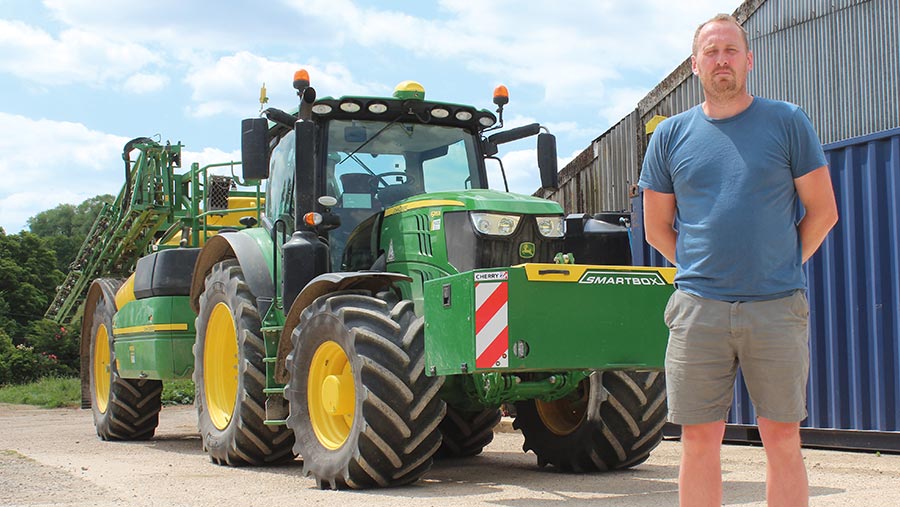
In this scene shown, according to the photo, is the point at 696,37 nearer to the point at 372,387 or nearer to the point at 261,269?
the point at 372,387

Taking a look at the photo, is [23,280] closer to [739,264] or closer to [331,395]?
[331,395]

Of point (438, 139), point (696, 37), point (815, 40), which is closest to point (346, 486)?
point (438, 139)

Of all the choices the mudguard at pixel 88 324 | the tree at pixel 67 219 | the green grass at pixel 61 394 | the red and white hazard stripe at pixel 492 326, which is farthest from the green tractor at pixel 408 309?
the tree at pixel 67 219

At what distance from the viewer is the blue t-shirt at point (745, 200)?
3557 millimetres

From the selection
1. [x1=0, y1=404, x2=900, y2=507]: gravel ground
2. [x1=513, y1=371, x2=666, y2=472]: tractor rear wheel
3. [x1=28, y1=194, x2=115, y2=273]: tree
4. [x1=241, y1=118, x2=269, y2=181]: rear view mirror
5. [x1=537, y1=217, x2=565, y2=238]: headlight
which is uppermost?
[x1=28, y1=194, x2=115, y2=273]: tree

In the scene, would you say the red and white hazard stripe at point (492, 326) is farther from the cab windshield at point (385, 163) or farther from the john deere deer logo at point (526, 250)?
the cab windshield at point (385, 163)

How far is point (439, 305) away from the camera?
6188mm

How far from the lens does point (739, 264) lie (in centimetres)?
356

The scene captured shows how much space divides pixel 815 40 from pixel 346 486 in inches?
370

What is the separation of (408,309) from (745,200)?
132 inches

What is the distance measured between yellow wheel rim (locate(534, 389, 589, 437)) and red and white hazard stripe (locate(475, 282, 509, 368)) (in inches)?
75.9

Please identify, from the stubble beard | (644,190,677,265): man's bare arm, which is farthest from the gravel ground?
the stubble beard

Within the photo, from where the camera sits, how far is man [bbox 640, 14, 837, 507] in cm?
355

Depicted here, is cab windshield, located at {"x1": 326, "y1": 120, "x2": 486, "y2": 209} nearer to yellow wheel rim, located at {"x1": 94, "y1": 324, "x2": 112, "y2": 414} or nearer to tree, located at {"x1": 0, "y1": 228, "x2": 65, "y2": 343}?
yellow wheel rim, located at {"x1": 94, "y1": 324, "x2": 112, "y2": 414}
